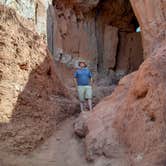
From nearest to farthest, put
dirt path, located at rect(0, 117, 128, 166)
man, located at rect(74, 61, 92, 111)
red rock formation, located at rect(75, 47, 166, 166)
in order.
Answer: red rock formation, located at rect(75, 47, 166, 166)
dirt path, located at rect(0, 117, 128, 166)
man, located at rect(74, 61, 92, 111)

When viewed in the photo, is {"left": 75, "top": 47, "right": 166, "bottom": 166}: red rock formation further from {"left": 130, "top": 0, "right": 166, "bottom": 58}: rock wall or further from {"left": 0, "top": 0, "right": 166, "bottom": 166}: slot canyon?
{"left": 130, "top": 0, "right": 166, "bottom": 58}: rock wall

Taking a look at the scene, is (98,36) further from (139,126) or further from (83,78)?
(139,126)

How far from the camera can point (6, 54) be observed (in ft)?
18.9

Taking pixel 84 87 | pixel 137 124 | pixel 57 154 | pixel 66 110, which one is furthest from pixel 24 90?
pixel 137 124

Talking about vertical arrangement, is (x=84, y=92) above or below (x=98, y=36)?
below

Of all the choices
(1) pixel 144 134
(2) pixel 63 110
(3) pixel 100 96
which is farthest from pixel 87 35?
(1) pixel 144 134

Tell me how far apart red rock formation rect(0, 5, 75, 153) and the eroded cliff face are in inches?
254

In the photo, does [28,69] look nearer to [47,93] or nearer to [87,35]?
[47,93]

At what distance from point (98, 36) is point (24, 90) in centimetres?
1005

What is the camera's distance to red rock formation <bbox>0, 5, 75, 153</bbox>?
5.45 metres

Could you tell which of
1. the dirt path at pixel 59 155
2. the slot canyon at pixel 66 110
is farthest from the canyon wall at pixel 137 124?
the dirt path at pixel 59 155

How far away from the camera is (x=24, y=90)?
6.01 metres

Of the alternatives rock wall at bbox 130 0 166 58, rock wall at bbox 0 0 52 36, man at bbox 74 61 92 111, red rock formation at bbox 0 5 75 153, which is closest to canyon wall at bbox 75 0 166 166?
man at bbox 74 61 92 111

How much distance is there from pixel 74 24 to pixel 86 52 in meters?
1.52
